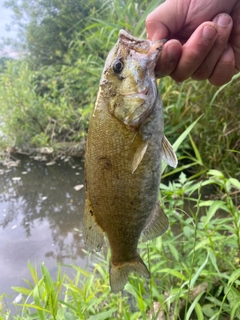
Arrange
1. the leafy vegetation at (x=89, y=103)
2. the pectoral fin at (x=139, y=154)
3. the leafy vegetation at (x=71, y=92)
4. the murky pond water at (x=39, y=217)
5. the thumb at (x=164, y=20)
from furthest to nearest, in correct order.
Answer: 1. the leafy vegetation at (x=71, y=92)
2. the murky pond water at (x=39, y=217)
3. the leafy vegetation at (x=89, y=103)
4. the thumb at (x=164, y=20)
5. the pectoral fin at (x=139, y=154)

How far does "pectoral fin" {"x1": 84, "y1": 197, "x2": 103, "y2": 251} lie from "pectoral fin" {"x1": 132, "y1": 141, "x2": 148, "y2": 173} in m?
0.25

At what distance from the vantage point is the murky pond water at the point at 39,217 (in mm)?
3176

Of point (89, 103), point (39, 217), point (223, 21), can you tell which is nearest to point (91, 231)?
point (223, 21)

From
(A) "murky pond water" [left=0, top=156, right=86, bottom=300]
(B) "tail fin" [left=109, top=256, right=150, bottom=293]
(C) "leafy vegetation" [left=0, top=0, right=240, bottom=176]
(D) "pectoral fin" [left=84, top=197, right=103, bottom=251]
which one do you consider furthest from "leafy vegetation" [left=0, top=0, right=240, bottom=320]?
(D) "pectoral fin" [left=84, top=197, right=103, bottom=251]

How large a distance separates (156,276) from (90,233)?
2.88 feet

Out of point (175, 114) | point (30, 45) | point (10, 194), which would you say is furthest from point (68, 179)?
point (30, 45)

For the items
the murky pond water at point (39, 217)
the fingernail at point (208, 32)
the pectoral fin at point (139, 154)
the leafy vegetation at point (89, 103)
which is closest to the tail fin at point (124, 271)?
the pectoral fin at point (139, 154)

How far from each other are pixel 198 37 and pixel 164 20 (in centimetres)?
24

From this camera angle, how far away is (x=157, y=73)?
131cm

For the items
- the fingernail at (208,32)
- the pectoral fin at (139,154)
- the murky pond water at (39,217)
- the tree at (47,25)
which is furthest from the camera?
the tree at (47,25)

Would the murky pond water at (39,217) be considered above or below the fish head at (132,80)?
below

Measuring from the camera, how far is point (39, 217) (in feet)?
12.9

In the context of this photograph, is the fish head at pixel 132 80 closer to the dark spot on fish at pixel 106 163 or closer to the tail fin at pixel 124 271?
the dark spot on fish at pixel 106 163

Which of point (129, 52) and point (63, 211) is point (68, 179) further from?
point (129, 52)
